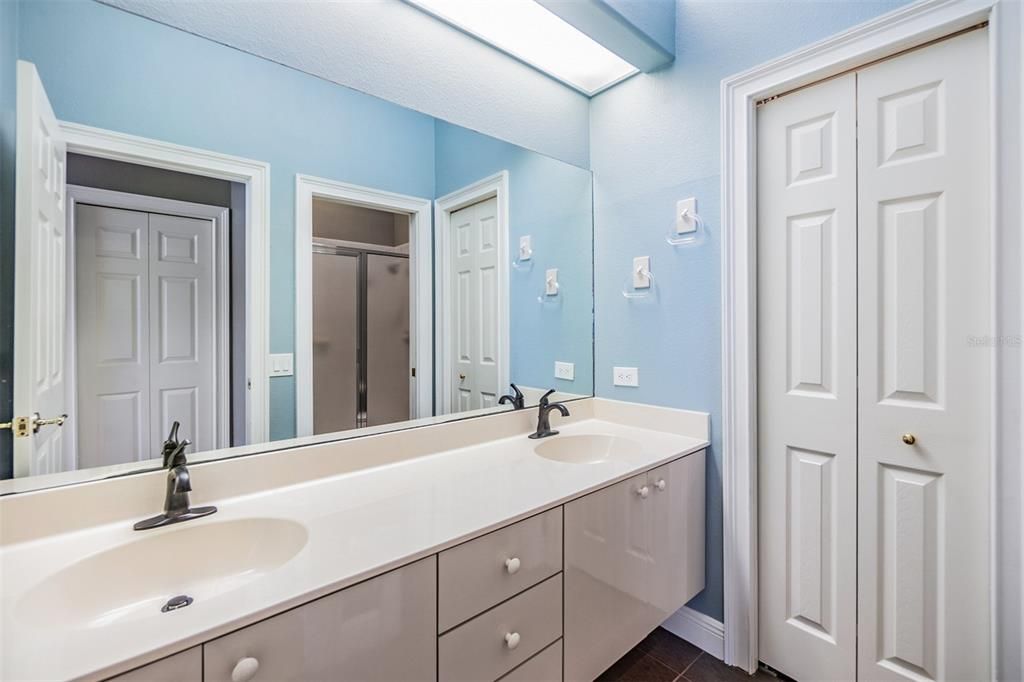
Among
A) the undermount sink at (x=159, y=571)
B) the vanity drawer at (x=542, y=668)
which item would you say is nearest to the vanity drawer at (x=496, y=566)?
the vanity drawer at (x=542, y=668)

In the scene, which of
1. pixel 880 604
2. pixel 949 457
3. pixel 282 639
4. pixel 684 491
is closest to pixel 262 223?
pixel 282 639

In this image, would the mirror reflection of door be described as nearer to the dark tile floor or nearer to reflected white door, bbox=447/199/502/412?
reflected white door, bbox=447/199/502/412

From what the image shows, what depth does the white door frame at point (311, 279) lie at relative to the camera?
1.34m

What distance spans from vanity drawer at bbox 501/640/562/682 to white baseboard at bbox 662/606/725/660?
72cm

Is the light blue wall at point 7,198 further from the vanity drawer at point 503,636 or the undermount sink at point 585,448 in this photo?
the undermount sink at point 585,448

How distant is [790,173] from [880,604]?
1.40 metres

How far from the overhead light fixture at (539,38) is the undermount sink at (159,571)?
1.68m

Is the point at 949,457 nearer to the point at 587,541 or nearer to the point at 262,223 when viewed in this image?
the point at 587,541

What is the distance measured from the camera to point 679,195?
1.81m

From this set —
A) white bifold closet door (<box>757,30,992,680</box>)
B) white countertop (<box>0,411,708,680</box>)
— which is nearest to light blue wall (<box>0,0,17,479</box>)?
white countertop (<box>0,411,708,680</box>)

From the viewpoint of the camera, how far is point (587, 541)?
4.14 feet

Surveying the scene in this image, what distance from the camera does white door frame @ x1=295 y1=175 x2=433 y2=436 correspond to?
1.34 m

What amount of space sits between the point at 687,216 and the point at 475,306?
89 cm

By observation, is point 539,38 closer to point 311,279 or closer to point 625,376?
point 311,279
